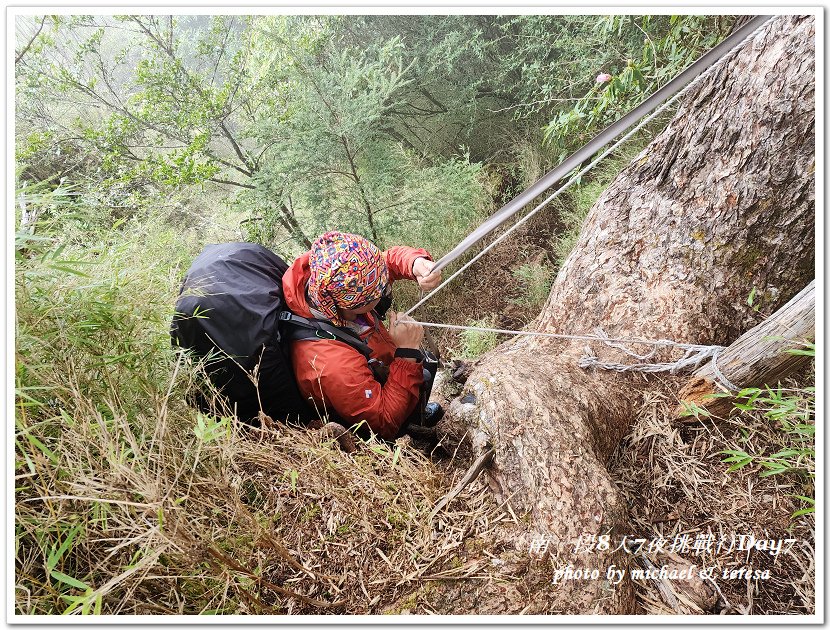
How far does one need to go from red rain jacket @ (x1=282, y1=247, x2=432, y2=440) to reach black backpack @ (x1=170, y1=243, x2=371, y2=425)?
0.18 feet

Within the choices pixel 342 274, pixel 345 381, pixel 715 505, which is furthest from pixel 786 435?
pixel 342 274

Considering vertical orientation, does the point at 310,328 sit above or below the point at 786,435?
above

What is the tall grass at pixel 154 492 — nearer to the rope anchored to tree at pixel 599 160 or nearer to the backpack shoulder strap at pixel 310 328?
the backpack shoulder strap at pixel 310 328

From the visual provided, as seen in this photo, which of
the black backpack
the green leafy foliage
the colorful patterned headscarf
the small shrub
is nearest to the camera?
the green leafy foliage

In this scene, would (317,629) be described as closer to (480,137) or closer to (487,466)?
(487,466)

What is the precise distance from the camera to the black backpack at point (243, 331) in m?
2.04

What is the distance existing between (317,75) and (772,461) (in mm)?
4232

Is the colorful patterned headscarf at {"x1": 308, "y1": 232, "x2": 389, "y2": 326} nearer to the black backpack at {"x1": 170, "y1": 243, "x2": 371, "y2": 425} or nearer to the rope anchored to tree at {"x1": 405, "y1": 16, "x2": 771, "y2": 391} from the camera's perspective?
the black backpack at {"x1": 170, "y1": 243, "x2": 371, "y2": 425}

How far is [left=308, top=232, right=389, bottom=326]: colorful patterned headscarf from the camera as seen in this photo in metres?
2.32

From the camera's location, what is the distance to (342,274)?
2.32m

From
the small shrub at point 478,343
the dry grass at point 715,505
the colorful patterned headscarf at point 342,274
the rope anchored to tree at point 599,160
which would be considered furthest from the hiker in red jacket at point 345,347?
the small shrub at point 478,343

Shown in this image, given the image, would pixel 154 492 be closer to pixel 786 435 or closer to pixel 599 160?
pixel 599 160

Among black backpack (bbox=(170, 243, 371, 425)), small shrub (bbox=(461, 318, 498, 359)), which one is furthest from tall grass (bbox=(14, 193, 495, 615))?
small shrub (bbox=(461, 318, 498, 359))

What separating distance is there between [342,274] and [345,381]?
54 cm
